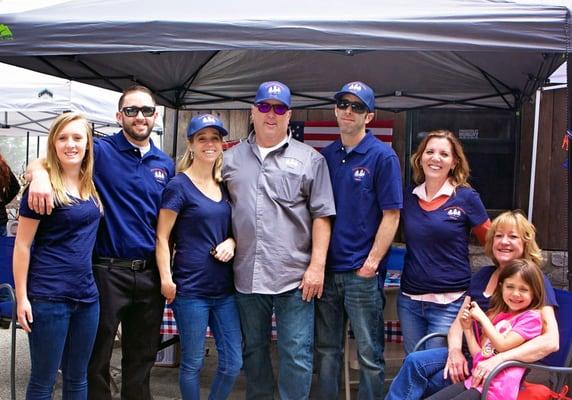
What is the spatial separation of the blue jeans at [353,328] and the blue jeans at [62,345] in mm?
1186

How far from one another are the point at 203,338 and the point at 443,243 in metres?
1.33

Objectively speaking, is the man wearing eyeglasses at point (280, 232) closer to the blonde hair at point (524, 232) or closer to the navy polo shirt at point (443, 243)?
the navy polo shirt at point (443, 243)

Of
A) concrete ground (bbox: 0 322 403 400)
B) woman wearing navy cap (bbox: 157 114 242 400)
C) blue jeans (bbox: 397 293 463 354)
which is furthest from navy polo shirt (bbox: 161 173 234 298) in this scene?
concrete ground (bbox: 0 322 403 400)

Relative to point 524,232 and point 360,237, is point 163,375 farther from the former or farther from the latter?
point 524,232

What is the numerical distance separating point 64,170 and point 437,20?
194cm

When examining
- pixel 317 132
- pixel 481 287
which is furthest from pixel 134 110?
pixel 317 132

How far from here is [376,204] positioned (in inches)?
126

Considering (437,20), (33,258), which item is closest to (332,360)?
(33,258)

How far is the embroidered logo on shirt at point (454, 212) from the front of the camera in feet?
10.2

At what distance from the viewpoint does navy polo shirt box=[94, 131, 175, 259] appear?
3051 mm

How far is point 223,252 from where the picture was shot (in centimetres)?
309

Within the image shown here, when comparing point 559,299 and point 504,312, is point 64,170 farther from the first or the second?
point 559,299

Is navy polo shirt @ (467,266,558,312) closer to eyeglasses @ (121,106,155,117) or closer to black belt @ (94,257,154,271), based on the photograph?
black belt @ (94,257,154,271)

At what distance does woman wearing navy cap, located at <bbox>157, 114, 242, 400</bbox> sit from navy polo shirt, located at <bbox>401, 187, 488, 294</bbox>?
96 cm
